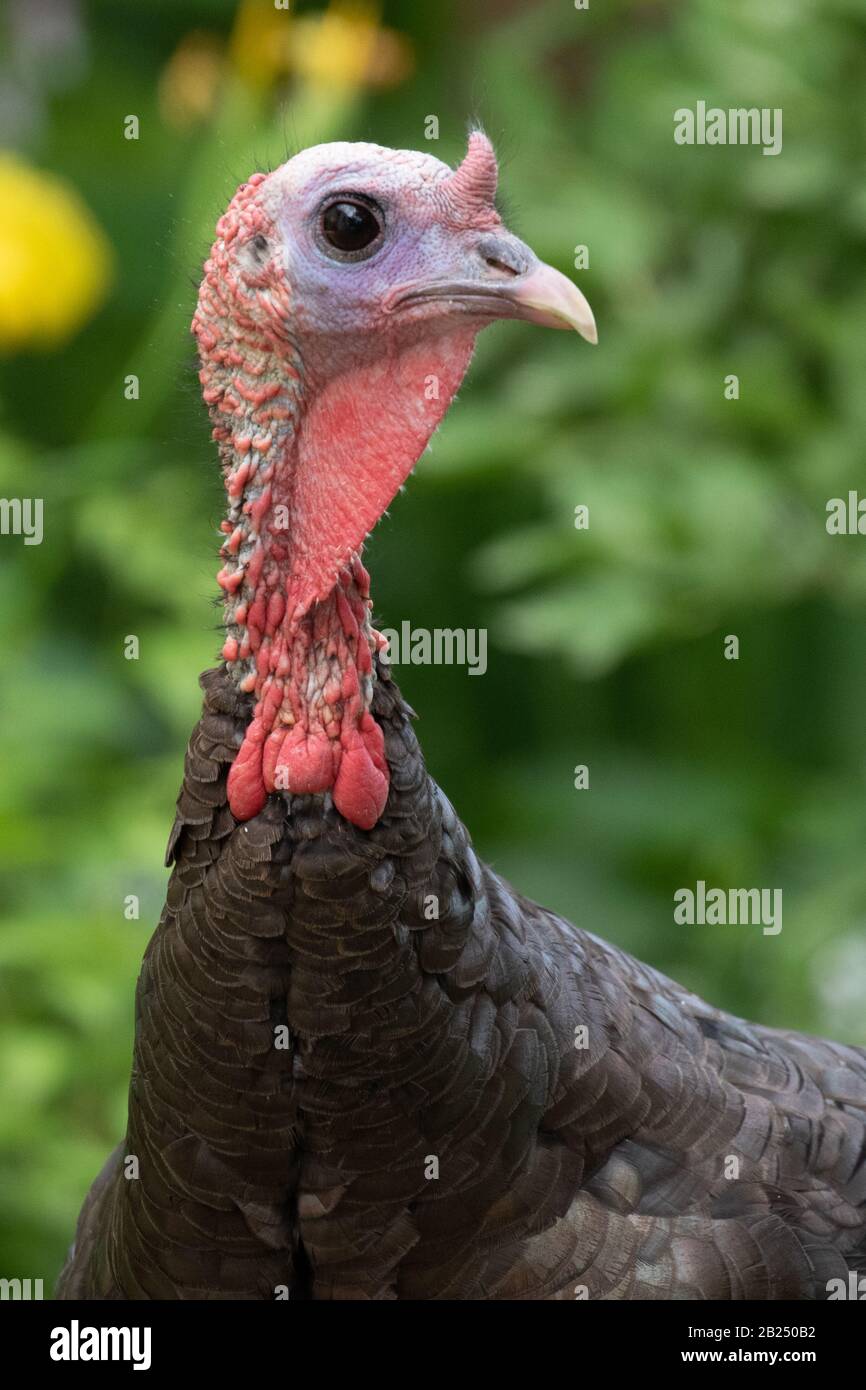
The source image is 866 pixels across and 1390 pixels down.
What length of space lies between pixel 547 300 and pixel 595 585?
2049mm

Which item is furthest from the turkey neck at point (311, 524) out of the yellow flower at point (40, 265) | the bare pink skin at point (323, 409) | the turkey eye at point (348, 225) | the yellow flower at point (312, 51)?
the yellow flower at point (40, 265)

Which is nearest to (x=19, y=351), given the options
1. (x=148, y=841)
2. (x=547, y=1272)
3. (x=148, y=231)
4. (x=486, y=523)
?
(x=148, y=231)

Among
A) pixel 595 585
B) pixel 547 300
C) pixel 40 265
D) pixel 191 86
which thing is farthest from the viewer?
pixel 191 86

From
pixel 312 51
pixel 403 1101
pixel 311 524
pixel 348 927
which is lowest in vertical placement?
pixel 403 1101

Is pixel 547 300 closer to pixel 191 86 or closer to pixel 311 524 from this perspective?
pixel 311 524

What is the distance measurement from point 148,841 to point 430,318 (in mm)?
1910

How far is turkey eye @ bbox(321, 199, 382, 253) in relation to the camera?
2207 mm

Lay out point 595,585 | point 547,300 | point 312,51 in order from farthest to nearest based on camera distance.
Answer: point 312,51 → point 595,585 → point 547,300

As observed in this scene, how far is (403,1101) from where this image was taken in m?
2.26

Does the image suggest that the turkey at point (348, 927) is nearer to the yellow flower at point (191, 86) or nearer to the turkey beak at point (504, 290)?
the turkey beak at point (504, 290)

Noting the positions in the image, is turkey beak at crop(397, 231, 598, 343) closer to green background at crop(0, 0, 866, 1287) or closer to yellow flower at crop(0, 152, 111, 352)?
green background at crop(0, 0, 866, 1287)

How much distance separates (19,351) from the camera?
18.7 ft

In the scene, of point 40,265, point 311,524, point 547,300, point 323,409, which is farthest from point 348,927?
point 40,265

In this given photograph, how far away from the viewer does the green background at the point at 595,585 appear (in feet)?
13.0
